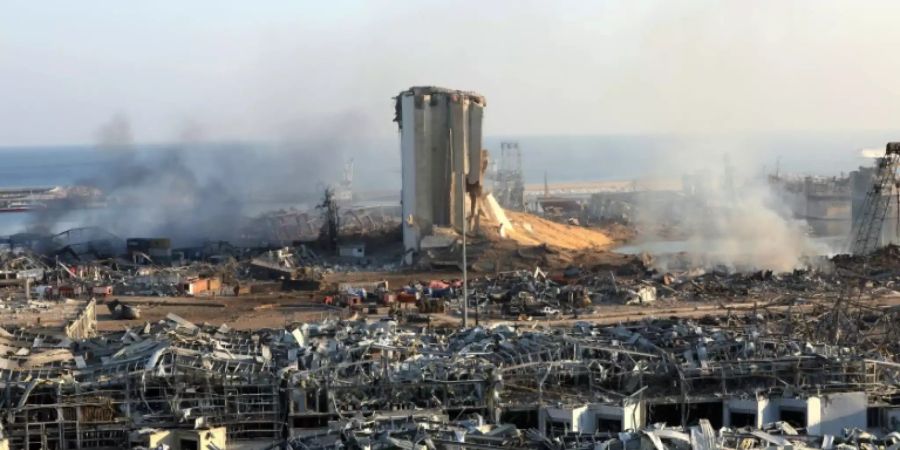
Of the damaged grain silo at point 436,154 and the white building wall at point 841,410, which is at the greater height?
the damaged grain silo at point 436,154

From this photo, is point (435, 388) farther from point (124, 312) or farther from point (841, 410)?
point (124, 312)

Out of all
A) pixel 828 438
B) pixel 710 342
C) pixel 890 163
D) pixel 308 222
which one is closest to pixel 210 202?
pixel 308 222

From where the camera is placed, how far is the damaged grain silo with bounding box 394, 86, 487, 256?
146ft

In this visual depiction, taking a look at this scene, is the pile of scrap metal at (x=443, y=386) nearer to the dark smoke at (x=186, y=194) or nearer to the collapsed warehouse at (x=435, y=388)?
the collapsed warehouse at (x=435, y=388)

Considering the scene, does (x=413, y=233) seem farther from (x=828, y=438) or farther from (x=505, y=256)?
Result: (x=828, y=438)

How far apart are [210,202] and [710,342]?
4242cm

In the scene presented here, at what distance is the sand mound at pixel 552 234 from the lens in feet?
160

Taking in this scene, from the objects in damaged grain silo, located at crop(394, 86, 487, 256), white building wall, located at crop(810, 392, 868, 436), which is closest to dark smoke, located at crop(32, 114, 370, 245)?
damaged grain silo, located at crop(394, 86, 487, 256)

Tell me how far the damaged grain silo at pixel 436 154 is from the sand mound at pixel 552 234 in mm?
2652

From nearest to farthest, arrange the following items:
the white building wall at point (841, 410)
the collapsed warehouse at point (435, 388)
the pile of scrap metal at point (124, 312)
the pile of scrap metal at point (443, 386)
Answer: the collapsed warehouse at point (435, 388), the pile of scrap metal at point (443, 386), the white building wall at point (841, 410), the pile of scrap metal at point (124, 312)

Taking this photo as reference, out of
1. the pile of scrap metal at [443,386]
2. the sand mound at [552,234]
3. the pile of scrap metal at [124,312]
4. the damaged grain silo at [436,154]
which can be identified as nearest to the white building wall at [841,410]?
the pile of scrap metal at [443,386]

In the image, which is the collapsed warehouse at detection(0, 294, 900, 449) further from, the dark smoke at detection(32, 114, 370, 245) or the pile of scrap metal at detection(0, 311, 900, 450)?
the dark smoke at detection(32, 114, 370, 245)

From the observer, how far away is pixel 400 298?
108ft

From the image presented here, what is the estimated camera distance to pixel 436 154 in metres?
45.1
